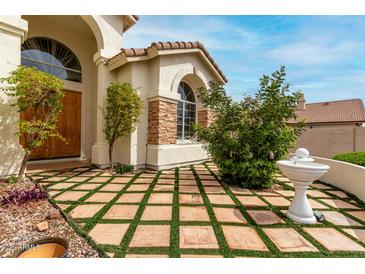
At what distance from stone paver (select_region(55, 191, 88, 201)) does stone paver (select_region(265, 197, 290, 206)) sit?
350cm

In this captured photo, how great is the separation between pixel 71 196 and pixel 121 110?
2.59 m

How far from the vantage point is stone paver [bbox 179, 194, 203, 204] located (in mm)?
3234

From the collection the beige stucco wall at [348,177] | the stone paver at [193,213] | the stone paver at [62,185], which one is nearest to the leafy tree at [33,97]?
the stone paver at [62,185]

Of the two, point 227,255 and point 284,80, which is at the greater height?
point 284,80

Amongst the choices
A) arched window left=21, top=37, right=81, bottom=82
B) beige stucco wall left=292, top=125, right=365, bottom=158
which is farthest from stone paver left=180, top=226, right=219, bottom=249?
beige stucco wall left=292, top=125, right=365, bottom=158

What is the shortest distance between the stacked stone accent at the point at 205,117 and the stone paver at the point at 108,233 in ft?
18.5

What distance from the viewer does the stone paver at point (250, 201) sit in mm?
3205

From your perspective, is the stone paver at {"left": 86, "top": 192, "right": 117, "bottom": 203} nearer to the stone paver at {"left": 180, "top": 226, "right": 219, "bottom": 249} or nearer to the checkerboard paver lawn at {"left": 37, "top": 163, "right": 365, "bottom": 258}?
the checkerboard paver lawn at {"left": 37, "top": 163, "right": 365, "bottom": 258}

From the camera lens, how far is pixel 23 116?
17.9 feet

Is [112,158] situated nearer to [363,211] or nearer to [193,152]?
[193,152]

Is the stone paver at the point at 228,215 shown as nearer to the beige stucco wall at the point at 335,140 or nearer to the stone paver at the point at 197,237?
the stone paver at the point at 197,237

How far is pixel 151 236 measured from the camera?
84.8 inches
